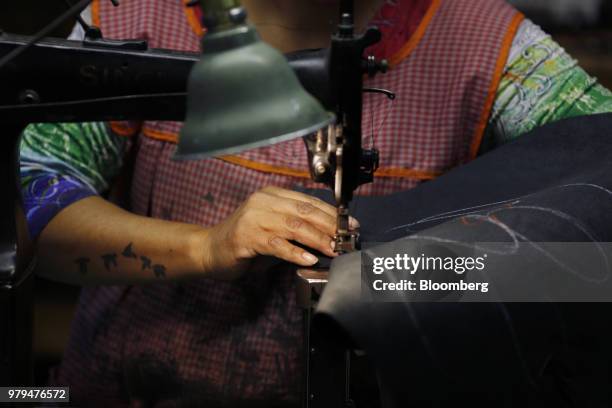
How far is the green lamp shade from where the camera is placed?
0.62 metres

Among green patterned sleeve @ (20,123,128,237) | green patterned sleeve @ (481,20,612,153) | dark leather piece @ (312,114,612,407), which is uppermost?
green patterned sleeve @ (481,20,612,153)

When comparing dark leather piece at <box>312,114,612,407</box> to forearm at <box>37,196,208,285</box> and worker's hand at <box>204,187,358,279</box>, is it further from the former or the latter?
forearm at <box>37,196,208,285</box>

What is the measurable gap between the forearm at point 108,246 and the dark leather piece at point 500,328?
31 centimetres

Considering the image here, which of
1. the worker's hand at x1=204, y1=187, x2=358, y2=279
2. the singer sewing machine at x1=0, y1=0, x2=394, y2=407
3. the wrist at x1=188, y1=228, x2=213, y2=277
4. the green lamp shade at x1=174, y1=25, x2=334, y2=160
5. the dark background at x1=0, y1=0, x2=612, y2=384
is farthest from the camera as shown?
the dark background at x1=0, y1=0, x2=612, y2=384

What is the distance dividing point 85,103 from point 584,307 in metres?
0.46

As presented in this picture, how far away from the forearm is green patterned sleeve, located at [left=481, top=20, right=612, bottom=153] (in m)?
0.43

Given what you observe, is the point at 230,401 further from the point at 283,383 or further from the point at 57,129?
the point at 57,129

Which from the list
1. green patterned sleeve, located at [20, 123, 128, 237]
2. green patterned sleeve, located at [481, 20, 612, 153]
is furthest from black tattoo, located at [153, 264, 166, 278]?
green patterned sleeve, located at [481, 20, 612, 153]

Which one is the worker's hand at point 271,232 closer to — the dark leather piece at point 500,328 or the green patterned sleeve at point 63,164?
the dark leather piece at point 500,328

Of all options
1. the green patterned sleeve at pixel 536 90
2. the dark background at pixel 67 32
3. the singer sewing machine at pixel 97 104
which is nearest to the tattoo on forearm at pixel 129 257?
the singer sewing machine at pixel 97 104

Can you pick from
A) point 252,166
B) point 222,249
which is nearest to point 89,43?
point 222,249

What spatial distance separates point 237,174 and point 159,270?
166 mm

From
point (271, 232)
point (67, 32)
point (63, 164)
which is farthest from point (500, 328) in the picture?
point (67, 32)

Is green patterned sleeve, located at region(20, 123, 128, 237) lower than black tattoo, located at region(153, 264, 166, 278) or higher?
higher
